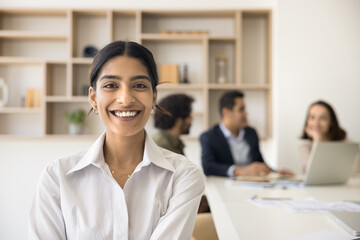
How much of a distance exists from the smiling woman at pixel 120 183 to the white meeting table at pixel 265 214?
29 centimetres

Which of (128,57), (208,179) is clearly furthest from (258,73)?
(128,57)

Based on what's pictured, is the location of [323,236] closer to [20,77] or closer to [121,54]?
[121,54]

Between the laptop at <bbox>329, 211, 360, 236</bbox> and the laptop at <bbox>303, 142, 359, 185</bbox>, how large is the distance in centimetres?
72

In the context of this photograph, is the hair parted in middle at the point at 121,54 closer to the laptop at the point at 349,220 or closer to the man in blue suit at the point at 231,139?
the laptop at the point at 349,220

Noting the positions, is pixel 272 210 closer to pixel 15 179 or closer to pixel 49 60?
pixel 49 60

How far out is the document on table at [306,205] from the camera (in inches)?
71.7

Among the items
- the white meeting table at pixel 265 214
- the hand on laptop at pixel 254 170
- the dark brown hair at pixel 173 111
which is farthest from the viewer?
the dark brown hair at pixel 173 111

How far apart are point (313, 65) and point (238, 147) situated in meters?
1.25

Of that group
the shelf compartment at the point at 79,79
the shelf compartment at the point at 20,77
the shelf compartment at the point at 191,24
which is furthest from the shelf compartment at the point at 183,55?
the shelf compartment at the point at 20,77

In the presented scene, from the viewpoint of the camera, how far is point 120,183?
1316 millimetres

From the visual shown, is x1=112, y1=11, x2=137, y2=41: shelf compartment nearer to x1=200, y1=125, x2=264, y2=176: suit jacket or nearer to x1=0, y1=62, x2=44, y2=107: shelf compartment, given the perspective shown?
x1=0, y1=62, x2=44, y2=107: shelf compartment

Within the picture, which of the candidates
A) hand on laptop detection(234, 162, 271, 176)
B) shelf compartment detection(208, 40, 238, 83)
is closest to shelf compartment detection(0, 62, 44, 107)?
shelf compartment detection(208, 40, 238, 83)

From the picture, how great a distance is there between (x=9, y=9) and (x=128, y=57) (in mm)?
3290

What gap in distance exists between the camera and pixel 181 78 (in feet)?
13.8
